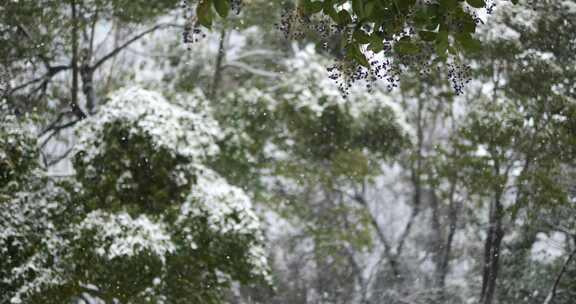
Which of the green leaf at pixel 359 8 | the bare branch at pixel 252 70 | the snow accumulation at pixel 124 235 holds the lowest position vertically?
the green leaf at pixel 359 8

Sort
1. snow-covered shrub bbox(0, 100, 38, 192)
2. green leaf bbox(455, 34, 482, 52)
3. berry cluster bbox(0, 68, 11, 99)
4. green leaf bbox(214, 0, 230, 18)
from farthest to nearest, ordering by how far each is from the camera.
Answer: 1. berry cluster bbox(0, 68, 11, 99)
2. snow-covered shrub bbox(0, 100, 38, 192)
3. green leaf bbox(455, 34, 482, 52)
4. green leaf bbox(214, 0, 230, 18)

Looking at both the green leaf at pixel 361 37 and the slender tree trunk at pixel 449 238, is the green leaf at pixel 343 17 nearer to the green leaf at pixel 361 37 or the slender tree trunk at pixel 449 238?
the green leaf at pixel 361 37

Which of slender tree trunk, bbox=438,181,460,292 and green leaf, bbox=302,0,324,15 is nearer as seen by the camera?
green leaf, bbox=302,0,324,15

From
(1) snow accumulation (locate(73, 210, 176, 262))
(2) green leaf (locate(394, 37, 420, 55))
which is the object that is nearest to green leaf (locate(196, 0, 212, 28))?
(2) green leaf (locate(394, 37, 420, 55))

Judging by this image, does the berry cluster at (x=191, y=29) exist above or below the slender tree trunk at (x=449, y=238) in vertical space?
below

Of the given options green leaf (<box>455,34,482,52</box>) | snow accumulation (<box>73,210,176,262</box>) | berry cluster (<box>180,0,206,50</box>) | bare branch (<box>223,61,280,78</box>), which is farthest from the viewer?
bare branch (<box>223,61,280,78</box>)

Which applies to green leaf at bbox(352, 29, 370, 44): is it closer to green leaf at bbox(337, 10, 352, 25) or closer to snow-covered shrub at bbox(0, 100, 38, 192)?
green leaf at bbox(337, 10, 352, 25)

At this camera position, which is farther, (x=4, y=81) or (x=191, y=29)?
(x=4, y=81)

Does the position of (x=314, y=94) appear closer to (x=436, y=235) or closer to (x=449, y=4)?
(x=436, y=235)

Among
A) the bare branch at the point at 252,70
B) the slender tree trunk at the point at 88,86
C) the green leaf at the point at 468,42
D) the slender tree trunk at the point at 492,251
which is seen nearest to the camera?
the green leaf at the point at 468,42

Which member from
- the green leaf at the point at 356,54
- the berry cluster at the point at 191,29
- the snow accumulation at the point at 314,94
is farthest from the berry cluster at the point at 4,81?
the green leaf at the point at 356,54

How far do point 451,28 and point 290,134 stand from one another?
294 inches

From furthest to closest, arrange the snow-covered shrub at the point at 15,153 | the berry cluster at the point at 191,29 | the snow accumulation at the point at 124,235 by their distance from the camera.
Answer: the snow-covered shrub at the point at 15,153 → the snow accumulation at the point at 124,235 → the berry cluster at the point at 191,29

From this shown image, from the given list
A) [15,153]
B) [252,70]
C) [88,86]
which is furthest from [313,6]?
[252,70]
